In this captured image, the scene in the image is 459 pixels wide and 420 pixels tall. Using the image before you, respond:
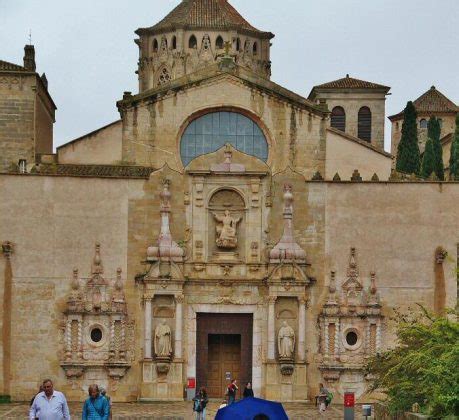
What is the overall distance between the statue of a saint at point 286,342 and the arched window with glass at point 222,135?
5471 mm

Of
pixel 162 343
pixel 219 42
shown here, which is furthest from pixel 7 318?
pixel 219 42

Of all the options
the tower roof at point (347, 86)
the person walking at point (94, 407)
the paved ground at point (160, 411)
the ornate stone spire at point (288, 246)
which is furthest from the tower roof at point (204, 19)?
the person walking at point (94, 407)

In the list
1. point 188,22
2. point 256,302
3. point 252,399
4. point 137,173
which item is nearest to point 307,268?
point 256,302

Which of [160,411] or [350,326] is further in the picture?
[350,326]

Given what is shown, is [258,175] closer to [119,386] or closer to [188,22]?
[119,386]

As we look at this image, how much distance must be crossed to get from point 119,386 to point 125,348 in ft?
3.79

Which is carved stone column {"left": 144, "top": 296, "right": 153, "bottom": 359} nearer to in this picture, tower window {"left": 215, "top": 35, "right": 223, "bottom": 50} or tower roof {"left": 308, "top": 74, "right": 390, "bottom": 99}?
tower window {"left": 215, "top": 35, "right": 223, "bottom": 50}

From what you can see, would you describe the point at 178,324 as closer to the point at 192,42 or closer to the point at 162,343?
the point at 162,343

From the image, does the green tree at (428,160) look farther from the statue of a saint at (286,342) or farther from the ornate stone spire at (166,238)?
the ornate stone spire at (166,238)

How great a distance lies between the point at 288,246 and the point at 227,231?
1920 millimetres

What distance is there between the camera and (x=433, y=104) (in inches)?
4222

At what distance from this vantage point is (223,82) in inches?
1761

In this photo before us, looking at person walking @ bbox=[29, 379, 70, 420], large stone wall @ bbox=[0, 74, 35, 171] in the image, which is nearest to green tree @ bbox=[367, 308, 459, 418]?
person walking @ bbox=[29, 379, 70, 420]

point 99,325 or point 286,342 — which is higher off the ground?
point 99,325
